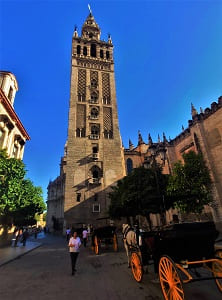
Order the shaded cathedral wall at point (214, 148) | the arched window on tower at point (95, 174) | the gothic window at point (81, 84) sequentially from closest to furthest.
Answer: the shaded cathedral wall at point (214, 148) → the arched window on tower at point (95, 174) → the gothic window at point (81, 84)

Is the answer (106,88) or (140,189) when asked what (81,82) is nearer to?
(106,88)

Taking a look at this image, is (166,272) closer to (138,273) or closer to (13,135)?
(138,273)

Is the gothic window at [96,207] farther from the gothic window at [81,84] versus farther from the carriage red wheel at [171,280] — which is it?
the carriage red wheel at [171,280]

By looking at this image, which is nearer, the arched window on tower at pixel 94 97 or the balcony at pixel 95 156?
the balcony at pixel 95 156

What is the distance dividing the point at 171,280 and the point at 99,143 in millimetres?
28195

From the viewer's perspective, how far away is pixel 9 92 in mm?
23344

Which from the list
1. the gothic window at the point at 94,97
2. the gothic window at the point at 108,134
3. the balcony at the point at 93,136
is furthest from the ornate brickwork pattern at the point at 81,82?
the balcony at the point at 93,136

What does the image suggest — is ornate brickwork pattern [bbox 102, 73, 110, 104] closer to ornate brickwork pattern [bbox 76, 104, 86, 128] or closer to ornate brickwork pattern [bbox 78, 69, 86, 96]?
ornate brickwork pattern [bbox 78, 69, 86, 96]

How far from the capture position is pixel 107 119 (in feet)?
112

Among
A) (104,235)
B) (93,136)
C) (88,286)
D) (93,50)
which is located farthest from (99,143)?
(88,286)

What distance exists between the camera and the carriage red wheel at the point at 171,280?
3453 mm

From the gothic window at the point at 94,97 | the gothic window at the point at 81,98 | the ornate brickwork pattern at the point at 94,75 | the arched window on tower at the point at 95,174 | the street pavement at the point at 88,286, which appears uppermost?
the ornate brickwork pattern at the point at 94,75

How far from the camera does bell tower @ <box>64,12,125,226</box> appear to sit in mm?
27141

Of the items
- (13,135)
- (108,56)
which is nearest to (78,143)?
(13,135)
